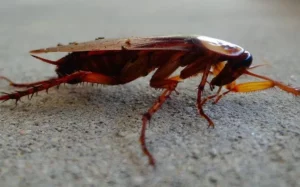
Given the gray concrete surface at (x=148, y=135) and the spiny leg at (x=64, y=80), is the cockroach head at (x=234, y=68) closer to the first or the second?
the gray concrete surface at (x=148, y=135)

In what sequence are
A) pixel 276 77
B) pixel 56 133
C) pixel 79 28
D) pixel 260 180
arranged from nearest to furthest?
pixel 260 180 → pixel 56 133 → pixel 276 77 → pixel 79 28

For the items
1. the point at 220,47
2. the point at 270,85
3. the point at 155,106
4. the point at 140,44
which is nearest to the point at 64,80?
the point at 140,44

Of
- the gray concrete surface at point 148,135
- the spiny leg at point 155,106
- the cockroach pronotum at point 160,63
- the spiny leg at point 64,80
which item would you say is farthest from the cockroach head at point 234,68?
the spiny leg at point 64,80

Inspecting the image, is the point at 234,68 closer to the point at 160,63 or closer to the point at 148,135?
the point at 160,63

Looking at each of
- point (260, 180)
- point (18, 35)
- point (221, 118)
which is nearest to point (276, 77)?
point (221, 118)

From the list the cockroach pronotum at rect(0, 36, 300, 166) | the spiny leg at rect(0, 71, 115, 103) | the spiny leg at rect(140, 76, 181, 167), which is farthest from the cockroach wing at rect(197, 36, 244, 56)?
the spiny leg at rect(0, 71, 115, 103)

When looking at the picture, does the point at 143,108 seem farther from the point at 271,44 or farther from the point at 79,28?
the point at 79,28

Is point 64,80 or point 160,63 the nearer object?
point 64,80

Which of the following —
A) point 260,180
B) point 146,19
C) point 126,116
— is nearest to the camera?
point 260,180
